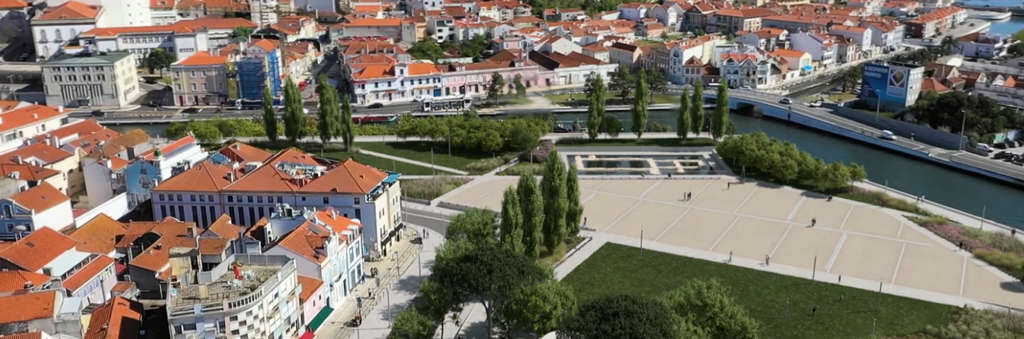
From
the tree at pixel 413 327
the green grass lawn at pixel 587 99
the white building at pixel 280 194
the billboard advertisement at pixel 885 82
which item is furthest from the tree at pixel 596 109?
the tree at pixel 413 327

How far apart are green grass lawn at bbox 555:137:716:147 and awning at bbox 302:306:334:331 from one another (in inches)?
1004

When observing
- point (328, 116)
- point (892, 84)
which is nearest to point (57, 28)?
point (328, 116)

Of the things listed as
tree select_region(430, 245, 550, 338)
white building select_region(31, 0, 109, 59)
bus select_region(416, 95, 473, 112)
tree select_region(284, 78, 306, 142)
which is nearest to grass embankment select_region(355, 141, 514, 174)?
tree select_region(284, 78, 306, 142)

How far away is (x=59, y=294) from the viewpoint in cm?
2325

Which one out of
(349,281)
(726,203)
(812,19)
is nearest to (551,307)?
(349,281)

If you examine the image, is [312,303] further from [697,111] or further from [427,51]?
[427,51]

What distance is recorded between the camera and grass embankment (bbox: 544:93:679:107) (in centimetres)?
6241

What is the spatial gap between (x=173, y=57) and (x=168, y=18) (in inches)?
709

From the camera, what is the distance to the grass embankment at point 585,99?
62.4 m

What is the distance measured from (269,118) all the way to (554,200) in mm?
23600

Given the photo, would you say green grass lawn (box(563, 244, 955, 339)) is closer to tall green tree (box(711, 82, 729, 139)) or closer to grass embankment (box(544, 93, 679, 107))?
tall green tree (box(711, 82, 729, 139))

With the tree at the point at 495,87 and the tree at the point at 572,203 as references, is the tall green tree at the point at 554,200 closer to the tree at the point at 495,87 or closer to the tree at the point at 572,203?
the tree at the point at 572,203

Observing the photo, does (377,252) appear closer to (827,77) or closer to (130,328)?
(130,328)

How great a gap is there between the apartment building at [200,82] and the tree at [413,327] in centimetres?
4337
